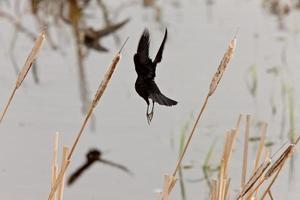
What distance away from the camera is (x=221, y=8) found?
13.1ft

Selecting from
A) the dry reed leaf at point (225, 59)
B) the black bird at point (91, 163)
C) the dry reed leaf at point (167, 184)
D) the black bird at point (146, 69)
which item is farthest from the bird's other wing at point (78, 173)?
the black bird at point (146, 69)

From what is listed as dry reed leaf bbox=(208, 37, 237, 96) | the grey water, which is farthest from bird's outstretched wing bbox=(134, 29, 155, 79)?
the grey water

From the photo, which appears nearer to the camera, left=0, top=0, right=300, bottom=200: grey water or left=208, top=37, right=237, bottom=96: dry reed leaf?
left=208, top=37, right=237, bottom=96: dry reed leaf

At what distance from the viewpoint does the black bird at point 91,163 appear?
7.16 feet

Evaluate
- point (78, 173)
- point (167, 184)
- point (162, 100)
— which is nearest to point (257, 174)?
point (167, 184)

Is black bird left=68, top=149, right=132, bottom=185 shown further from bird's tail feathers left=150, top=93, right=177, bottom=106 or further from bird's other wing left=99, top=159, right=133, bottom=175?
bird's tail feathers left=150, top=93, right=177, bottom=106

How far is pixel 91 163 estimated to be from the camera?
2.30m

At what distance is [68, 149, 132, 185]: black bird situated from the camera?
7.16 feet

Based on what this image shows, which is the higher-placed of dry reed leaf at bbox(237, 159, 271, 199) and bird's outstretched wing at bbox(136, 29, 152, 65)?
bird's outstretched wing at bbox(136, 29, 152, 65)

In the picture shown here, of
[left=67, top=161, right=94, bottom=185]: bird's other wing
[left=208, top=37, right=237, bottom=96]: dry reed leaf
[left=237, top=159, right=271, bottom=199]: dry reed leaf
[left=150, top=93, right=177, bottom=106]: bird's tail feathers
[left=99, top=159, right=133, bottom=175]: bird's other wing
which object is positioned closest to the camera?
[left=150, top=93, right=177, bottom=106]: bird's tail feathers

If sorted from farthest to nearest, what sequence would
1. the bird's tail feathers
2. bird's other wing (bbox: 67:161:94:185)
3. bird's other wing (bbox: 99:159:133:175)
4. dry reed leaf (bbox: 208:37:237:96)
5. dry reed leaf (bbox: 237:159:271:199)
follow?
1. bird's other wing (bbox: 99:159:133:175)
2. bird's other wing (bbox: 67:161:94:185)
3. dry reed leaf (bbox: 237:159:271:199)
4. dry reed leaf (bbox: 208:37:237:96)
5. the bird's tail feathers

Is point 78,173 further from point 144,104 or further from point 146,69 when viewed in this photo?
point 146,69

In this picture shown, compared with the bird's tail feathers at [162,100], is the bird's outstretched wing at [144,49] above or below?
above

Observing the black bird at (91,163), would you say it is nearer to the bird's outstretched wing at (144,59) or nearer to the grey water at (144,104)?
the grey water at (144,104)
